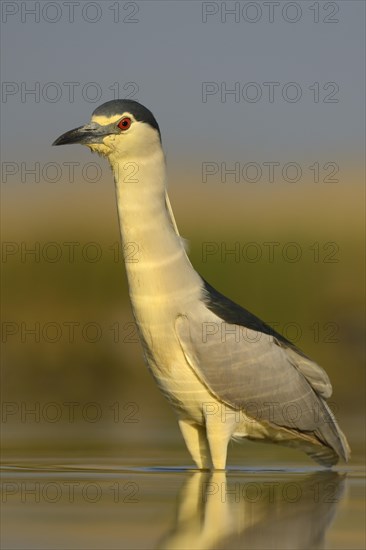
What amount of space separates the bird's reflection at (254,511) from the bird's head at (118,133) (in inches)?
93.2

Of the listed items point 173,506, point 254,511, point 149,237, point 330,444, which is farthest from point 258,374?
point 254,511

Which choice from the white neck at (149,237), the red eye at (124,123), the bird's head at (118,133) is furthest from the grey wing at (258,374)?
the red eye at (124,123)

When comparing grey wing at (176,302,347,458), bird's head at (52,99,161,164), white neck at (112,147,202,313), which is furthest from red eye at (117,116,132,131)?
grey wing at (176,302,347,458)

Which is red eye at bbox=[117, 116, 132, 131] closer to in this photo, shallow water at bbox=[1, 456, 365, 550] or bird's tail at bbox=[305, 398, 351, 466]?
shallow water at bbox=[1, 456, 365, 550]

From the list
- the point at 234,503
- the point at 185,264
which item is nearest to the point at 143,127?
the point at 185,264

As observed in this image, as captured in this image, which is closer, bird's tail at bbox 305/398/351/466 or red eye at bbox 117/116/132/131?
red eye at bbox 117/116/132/131

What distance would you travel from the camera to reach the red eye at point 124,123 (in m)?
11.9

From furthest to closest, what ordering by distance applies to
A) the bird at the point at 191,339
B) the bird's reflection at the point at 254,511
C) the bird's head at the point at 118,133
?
1. the bird's head at the point at 118,133
2. the bird at the point at 191,339
3. the bird's reflection at the point at 254,511

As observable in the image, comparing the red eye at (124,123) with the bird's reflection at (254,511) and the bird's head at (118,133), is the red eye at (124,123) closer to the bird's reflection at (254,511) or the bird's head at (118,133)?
the bird's head at (118,133)

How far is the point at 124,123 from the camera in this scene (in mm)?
11953

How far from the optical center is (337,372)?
19844 millimetres

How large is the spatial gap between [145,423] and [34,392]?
2.83 meters

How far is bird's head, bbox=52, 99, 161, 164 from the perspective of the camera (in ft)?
39.0

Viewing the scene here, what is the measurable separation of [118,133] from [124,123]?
9 cm
